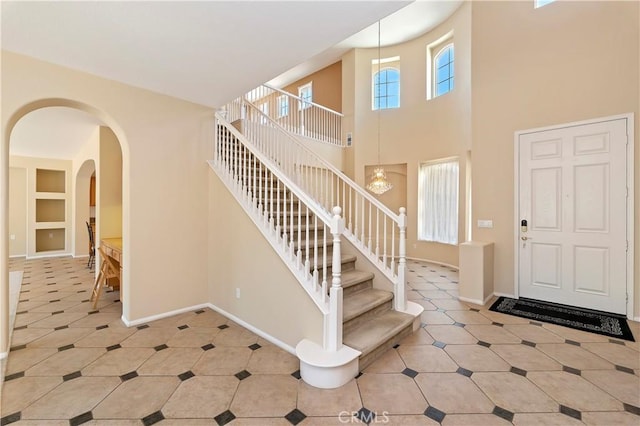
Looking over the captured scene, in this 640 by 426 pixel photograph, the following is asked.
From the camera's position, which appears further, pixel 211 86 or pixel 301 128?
Answer: pixel 301 128

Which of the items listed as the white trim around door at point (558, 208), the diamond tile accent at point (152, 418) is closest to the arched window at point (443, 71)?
the white trim around door at point (558, 208)

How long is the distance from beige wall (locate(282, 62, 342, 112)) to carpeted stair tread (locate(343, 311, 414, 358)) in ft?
22.0

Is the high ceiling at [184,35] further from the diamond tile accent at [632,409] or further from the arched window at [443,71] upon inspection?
the arched window at [443,71]

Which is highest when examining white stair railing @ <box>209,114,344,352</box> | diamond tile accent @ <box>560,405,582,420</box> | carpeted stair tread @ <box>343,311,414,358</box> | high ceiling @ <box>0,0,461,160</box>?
high ceiling @ <box>0,0,461,160</box>

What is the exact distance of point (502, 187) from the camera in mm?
4160

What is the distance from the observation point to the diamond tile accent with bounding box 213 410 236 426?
177 cm

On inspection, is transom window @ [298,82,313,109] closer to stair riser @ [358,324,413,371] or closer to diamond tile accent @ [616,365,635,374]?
stair riser @ [358,324,413,371]

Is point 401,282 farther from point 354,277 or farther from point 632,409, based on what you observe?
point 632,409

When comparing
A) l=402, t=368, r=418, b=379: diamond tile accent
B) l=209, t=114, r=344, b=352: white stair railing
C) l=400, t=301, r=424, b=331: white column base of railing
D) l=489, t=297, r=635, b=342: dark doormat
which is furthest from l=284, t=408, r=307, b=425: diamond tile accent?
l=489, t=297, r=635, b=342: dark doormat

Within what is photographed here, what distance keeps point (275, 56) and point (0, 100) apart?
243 cm

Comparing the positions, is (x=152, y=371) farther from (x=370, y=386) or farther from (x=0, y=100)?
(x=0, y=100)

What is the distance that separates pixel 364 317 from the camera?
2.84 m

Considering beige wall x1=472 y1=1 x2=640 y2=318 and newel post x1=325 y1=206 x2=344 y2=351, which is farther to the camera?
beige wall x1=472 y1=1 x2=640 y2=318

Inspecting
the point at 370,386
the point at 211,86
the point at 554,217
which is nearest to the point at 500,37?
the point at 554,217
